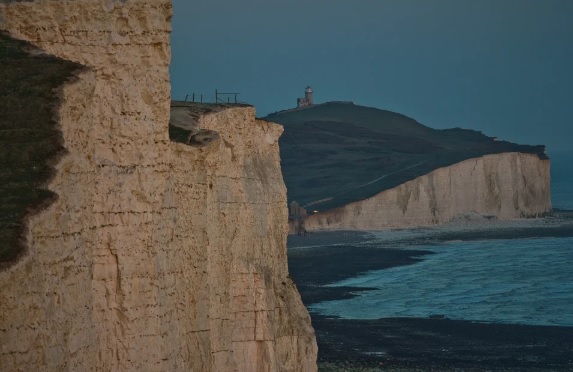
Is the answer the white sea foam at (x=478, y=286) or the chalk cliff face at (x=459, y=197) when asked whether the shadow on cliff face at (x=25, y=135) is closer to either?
the white sea foam at (x=478, y=286)

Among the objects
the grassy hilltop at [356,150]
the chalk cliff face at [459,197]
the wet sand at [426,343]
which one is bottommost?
the wet sand at [426,343]

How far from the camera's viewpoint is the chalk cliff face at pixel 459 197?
13300 cm

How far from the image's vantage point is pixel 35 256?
11.9 meters

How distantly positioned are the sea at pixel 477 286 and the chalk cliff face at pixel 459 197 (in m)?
14.4

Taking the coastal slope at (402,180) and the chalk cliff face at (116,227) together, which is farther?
the coastal slope at (402,180)

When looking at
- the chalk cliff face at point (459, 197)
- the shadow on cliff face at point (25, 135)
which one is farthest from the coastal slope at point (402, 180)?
the shadow on cliff face at point (25, 135)

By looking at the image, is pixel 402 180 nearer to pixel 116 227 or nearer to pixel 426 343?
pixel 426 343

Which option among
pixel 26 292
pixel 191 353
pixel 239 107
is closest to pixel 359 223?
pixel 239 107

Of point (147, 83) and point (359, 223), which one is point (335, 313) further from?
point (359, 223)

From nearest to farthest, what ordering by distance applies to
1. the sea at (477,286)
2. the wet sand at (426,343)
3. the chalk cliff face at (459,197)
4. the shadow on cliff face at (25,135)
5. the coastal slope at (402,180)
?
1. the shadow on cliff face at (25,135)
2. the wet sand at (426,343)
3. the sea at (477,286)
4. the chalk cliff face at (459,197)
5. the coastal slope at (402,180)

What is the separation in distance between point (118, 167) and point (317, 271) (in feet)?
241

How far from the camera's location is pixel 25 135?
44.1 ft

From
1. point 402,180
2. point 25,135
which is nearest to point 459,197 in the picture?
point 402,180

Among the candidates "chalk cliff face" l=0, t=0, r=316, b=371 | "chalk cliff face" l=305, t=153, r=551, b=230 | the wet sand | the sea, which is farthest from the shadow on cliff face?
"chalk cliff face" l=305, t=153, r=551, b=230
